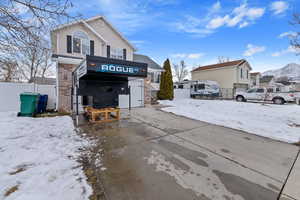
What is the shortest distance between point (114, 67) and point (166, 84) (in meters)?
11.2

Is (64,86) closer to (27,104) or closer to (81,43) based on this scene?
(27,104)

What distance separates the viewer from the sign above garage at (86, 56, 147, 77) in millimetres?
3803

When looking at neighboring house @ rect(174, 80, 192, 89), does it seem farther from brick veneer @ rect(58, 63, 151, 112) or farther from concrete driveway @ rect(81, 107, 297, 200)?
concrete driveway @ rect(81, 107, 297, 200)

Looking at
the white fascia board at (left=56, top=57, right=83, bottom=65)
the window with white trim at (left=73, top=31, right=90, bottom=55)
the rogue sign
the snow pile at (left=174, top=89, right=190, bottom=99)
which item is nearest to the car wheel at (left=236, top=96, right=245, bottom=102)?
the snow pile at (left=174, top=89, right=190, bottom=99)

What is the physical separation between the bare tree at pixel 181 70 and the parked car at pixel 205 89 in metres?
20.9

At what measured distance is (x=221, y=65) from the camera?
838 inches

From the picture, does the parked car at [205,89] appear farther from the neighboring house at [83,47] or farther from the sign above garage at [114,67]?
the sign above garage at [114,67]

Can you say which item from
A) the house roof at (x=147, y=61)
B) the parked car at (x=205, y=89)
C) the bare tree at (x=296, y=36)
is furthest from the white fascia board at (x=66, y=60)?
the parked car at (x=205, y=89)

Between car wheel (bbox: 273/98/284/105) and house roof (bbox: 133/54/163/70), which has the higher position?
house roof (bbox: 133/54/163/70)

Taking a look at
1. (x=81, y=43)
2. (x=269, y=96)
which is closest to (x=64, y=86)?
(x=81, y=43)

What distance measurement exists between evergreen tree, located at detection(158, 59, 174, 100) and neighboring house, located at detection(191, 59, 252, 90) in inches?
444

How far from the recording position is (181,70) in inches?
1553

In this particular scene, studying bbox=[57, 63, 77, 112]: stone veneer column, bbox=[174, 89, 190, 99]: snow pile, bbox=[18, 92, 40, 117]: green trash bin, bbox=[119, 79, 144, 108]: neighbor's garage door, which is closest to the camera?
bbox=[18, 92, 40, 117]: green trash bin

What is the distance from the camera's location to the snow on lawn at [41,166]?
1.66 meters
